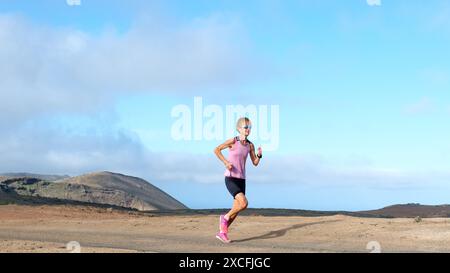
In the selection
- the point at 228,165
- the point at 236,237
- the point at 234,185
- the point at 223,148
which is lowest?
the point at 236,237

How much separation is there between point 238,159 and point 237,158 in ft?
0.11

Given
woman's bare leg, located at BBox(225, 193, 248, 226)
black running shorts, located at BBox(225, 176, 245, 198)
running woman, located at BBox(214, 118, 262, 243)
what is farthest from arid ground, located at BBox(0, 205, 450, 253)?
black running shorts, located at BBox(225, 176, 245, 198)

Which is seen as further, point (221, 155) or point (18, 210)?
point (18, 210)

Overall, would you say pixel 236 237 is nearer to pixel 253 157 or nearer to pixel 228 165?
pixel 253 157

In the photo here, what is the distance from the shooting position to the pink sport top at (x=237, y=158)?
38.5 feet

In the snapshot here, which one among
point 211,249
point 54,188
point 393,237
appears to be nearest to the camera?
point 211,249

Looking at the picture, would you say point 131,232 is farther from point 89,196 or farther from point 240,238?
point 89,196

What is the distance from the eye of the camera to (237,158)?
1177 centimetres

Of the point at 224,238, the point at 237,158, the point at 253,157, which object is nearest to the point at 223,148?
the point at 237,158

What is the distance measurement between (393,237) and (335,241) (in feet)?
5.63

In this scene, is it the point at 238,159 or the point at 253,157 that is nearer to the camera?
the point at 238,159
